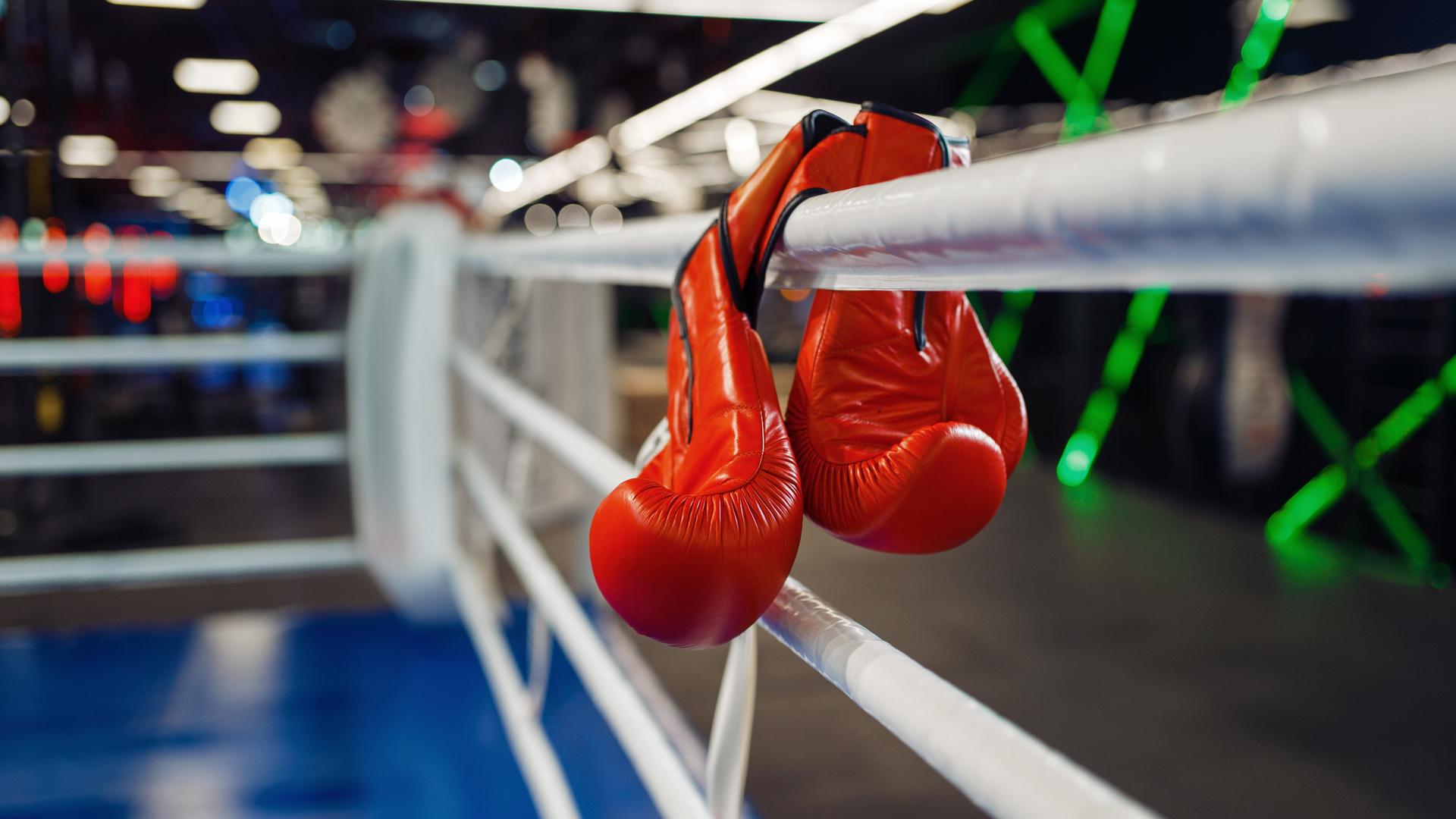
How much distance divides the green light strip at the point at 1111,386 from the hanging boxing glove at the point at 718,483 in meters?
5.20

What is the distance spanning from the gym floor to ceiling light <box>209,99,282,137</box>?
10.7 meters

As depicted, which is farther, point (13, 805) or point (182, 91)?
point (182, 91)

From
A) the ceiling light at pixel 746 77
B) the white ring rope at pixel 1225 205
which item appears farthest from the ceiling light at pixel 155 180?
the white ring rope at pixel 1225 205

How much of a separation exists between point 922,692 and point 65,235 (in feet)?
16.0

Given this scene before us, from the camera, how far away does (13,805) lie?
1.67 metres

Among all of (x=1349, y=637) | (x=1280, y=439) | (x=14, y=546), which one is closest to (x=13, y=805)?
(x=14, y=546)

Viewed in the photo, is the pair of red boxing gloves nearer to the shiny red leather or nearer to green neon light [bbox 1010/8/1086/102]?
the shiny red leather

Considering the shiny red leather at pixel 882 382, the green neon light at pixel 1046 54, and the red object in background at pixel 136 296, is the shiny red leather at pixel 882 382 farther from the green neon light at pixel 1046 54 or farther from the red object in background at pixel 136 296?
the red object in background at pixel 136 296

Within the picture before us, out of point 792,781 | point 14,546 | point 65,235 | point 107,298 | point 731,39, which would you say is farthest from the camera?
point 107,298

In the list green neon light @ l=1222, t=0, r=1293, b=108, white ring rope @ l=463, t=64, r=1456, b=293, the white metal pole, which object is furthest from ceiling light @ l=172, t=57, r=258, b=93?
Answer: white ring rope @ l=463, t=64, r=1456, b=293

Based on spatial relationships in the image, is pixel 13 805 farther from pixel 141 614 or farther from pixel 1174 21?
pixel 1174 21

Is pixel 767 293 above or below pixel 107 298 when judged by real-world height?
above

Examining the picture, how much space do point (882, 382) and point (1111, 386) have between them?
561 centimetres

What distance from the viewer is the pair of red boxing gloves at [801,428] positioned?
1.83ft
